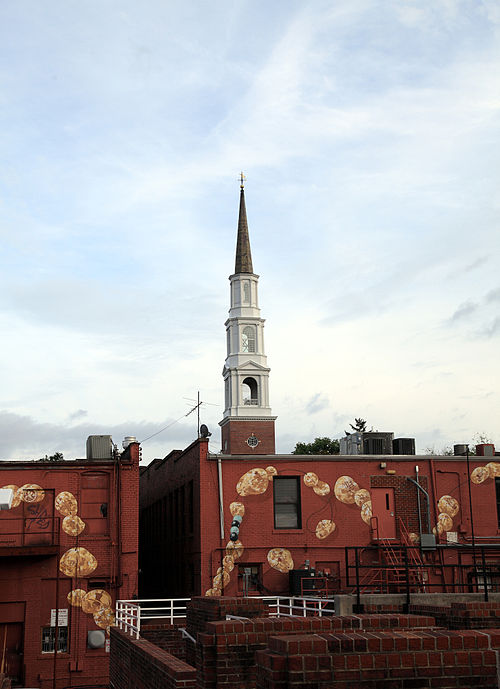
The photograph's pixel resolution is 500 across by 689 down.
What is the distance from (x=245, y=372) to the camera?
65.6 m

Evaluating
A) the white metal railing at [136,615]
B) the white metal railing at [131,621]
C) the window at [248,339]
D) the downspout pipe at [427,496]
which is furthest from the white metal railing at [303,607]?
the window at [248,339]

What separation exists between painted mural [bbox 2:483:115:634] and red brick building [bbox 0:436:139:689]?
4cm

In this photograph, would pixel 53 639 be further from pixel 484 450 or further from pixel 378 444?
pixel 484 450

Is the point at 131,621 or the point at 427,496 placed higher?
the point at 427,496

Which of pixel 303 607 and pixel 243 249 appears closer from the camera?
pixel 303 607

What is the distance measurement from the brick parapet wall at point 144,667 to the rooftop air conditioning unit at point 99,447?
401 inches

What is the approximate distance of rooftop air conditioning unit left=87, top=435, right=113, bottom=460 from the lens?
30.5 meters

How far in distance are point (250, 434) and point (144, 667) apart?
1928 inches

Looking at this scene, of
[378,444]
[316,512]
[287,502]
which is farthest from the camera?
[378,444]

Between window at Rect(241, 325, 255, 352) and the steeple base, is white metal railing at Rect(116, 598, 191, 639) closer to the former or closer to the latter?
the steeple base

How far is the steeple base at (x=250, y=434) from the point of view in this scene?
63219mm

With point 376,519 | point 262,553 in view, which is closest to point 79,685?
point 262,553

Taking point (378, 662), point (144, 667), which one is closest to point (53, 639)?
point (144, 667)

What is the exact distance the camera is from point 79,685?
90.5ft
